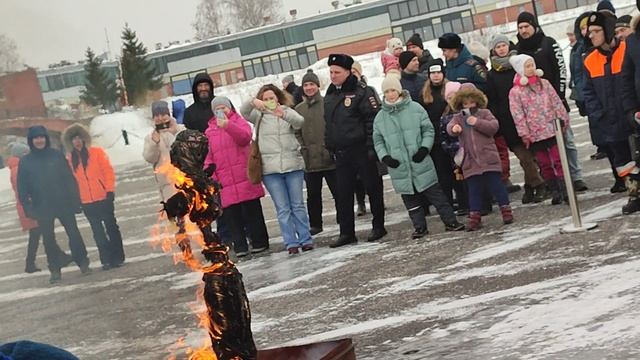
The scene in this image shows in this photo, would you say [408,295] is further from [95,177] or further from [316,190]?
[95,177]

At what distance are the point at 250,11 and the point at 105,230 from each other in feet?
9.30

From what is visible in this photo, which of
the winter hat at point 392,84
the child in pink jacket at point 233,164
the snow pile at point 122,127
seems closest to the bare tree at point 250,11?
the child in pink jacket at point 233,164

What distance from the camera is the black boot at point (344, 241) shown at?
8784mm

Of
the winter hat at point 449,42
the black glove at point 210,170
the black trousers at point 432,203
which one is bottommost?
the black trousers at point 432,203

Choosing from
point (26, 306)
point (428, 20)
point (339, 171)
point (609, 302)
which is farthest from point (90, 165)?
point (428, 20)

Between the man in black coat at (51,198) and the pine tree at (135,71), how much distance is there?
3.55 meters

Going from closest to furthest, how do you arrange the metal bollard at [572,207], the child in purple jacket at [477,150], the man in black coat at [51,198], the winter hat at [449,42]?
the metal bollard at [572,207], the child in purple jacket at [477,150], the winter hat at [449,42], the man in black coat at [51,198]

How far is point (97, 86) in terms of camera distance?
Result: 5.40 m

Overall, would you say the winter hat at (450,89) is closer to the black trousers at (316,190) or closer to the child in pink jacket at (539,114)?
the child in pink jacket at (539,114)

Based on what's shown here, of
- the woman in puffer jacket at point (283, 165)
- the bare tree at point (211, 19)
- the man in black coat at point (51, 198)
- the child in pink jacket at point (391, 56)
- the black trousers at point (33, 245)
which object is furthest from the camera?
the child in pink jacket at point (391, 56)

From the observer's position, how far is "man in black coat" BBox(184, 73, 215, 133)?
913 cm

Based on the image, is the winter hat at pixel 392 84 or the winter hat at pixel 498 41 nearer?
the winter hat at pixel 392 84

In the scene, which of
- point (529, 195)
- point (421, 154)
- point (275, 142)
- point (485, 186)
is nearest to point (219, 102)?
point (275, 142)

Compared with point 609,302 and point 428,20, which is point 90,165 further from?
point 428,20
